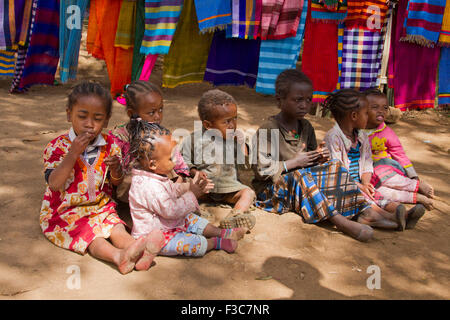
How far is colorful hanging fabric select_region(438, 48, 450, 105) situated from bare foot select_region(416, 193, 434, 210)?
2.76 meters

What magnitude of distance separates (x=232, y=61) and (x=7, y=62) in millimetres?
3071

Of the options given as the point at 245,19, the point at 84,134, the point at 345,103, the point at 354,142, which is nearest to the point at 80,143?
the point at 84,134

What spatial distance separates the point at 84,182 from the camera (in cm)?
272

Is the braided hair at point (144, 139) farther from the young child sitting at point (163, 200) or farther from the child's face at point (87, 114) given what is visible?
the child's face at point (87, 114)

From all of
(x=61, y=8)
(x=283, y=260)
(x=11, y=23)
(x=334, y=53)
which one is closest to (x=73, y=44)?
(x=61, y=8)

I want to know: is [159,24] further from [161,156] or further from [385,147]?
[161,156]

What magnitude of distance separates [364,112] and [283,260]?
4.56ft

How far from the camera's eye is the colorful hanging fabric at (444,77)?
5.55 meters

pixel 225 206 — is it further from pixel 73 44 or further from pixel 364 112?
pixel 73 44

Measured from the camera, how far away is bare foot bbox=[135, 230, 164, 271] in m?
2.42

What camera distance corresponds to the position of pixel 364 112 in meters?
3.39

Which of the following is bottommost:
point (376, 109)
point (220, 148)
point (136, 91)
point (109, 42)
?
point (220, 148)

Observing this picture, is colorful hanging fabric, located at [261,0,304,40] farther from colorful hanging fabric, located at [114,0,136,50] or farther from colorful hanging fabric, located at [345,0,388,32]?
colorful hanging fabric, located at [114,0,136,50]

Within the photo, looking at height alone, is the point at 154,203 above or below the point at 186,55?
below
